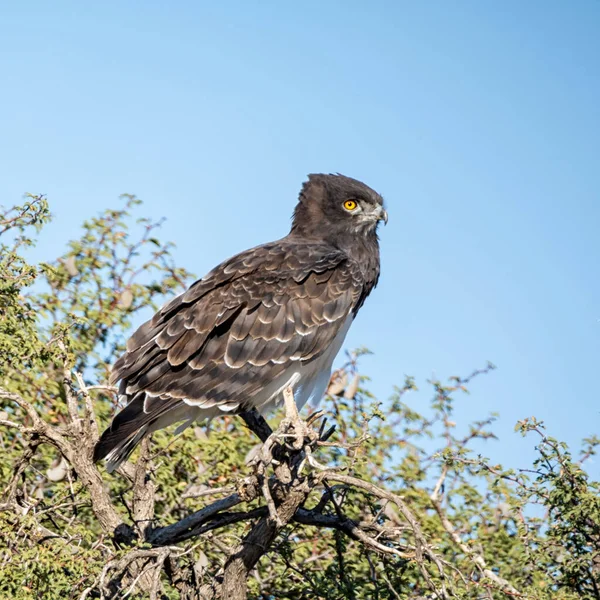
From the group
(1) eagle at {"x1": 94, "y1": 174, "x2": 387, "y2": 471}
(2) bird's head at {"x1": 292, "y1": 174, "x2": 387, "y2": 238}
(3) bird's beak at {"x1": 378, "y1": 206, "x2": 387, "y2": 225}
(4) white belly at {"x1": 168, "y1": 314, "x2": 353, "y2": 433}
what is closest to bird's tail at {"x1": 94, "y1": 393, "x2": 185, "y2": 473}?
(1) eagle at {"x1": 94, "y1": 174, "x2": 387, "y2": 471}

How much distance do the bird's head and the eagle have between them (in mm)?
345

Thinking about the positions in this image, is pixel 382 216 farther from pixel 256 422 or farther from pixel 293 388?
pixel 256 422

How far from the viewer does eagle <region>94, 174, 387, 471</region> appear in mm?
6492

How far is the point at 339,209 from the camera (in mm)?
7820

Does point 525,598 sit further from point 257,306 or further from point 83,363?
point 83,363

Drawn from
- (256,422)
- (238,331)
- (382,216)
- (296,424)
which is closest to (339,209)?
(382,216)

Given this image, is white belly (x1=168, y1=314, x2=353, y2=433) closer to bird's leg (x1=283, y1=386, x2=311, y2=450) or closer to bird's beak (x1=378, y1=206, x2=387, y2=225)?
bird's leg (x1=283, y1=386, x2=311, y2=450)

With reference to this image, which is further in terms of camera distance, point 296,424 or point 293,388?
point 293,388

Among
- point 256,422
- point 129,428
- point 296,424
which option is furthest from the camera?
point 256,422

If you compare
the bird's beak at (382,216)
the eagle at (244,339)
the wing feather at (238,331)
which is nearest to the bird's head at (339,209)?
the bird's beak at (382,216)

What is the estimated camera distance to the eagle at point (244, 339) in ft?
21.3

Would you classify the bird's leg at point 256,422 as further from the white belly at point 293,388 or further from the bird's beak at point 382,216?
the bird's beak at point 382,216

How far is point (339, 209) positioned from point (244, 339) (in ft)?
5.36

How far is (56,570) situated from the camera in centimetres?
546
